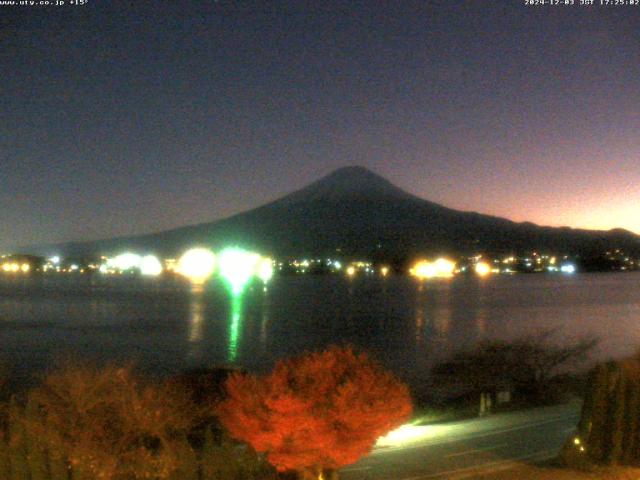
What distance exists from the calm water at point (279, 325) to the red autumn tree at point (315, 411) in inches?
959

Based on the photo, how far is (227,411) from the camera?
32.8ft

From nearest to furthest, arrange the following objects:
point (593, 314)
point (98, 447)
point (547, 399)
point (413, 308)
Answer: point (98, 447), point (547, 399), point (593, 314), point (413, 308)

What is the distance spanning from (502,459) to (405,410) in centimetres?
393

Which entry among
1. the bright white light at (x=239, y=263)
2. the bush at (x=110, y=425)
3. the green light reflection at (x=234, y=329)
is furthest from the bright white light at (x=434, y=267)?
the bush at (x=110, y=425)

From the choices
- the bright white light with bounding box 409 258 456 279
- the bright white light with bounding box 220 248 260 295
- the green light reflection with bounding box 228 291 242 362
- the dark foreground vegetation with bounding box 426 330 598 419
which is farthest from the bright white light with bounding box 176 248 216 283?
the dark foreground vegetation with bounding box 426 330 598 419

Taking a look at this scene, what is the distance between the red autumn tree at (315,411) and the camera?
9438 millimetres

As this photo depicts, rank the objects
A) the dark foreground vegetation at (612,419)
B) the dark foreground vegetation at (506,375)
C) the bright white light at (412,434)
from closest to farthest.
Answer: the dark foreground vegetation at (612,419) → the bright white light at (412,434) → the dark foreground vegetation at (506,375)

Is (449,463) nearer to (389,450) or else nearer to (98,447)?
(389,450)

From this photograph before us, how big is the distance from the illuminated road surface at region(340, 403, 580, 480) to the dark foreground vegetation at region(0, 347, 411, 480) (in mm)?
2577

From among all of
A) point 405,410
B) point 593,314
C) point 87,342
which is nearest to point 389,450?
point 405,410

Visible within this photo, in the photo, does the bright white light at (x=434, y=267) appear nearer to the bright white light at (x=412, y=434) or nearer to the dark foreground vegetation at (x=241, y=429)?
the bright white light at (x=412, y=434)

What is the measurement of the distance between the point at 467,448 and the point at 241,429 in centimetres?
603

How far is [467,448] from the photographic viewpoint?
14.6m

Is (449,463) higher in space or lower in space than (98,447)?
lower
